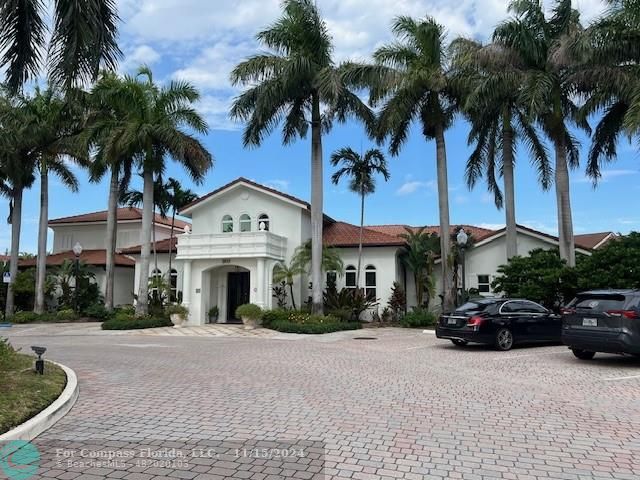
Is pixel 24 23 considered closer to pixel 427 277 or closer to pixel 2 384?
pixel 2 384

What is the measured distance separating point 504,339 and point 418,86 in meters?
13.5

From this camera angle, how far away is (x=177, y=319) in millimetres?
26625

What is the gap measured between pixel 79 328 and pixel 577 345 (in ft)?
74.0

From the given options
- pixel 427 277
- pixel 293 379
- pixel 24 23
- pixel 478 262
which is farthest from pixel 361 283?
pixel 24 23

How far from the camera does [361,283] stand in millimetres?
29531

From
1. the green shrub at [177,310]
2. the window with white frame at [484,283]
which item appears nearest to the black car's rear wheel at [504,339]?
the window with white frame at [484,283]

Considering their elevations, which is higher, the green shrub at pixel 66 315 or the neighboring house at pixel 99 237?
the neighboring house at pixel 99 237

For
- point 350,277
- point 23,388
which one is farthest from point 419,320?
point 23,388

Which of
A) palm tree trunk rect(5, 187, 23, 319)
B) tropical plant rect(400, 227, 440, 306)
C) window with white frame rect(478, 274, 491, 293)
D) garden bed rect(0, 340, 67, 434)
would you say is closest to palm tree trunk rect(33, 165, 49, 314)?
palm tree trunk rect(5, 187, 23, 319)

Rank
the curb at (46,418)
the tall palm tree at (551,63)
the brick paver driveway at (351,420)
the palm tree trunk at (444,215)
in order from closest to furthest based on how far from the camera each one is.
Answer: the brick paver driveway at (351,420) < the curb at (46,418) < the tall palm tree at (551,63) < the palm tree trunk at (444,215)

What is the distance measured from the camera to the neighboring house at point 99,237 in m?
37.4

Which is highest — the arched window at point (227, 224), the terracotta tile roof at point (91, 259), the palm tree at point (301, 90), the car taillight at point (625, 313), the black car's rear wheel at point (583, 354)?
the palm tree at point (301, 90)

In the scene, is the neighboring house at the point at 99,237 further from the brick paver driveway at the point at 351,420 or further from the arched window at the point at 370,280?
the brick paver driveway at the point at 351,420

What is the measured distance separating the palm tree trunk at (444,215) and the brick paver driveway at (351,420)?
11687mm
